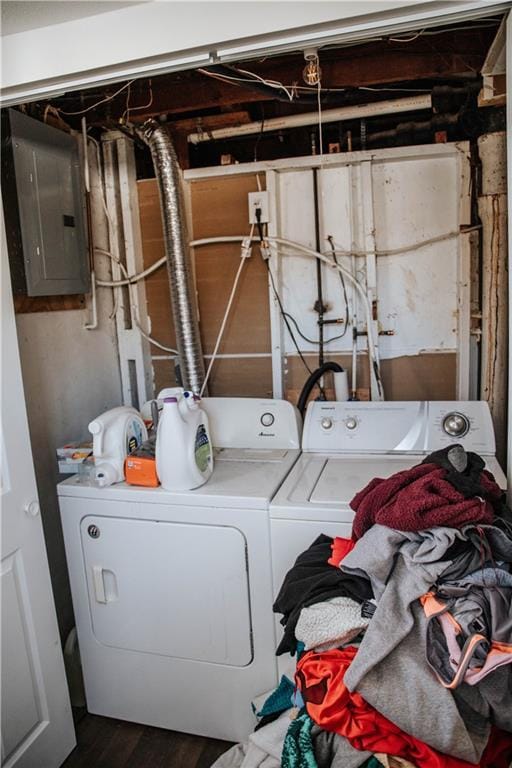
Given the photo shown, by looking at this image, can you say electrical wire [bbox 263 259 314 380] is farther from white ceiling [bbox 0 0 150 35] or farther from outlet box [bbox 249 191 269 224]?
white ceiling [bbox 0 0 150 35]

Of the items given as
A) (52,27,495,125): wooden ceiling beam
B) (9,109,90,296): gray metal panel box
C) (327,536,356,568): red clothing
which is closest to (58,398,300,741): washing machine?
(327,536,356,568): red clothing

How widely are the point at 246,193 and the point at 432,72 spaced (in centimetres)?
94

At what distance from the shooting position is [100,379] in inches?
104

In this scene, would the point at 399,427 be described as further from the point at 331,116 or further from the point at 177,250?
the point at 331,116

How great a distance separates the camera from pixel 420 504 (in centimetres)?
113

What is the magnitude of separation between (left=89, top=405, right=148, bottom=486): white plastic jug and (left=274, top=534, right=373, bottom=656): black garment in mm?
866

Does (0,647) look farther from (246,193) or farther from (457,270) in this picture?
(457,270)

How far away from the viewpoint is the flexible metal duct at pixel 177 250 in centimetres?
238

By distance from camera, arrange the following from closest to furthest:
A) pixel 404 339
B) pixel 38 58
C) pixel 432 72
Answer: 1. pixel 38 58
2. pixel 432 72
3. pixel 404 339

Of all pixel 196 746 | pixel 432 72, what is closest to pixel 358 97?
pixel 432 72

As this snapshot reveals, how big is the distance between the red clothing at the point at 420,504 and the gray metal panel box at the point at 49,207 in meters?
1.49

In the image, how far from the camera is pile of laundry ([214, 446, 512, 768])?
39.8 inches

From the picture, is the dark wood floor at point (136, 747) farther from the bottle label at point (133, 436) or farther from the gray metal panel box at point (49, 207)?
the gray metal panel box at point (49, 207)

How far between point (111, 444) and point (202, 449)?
13.7 inches
